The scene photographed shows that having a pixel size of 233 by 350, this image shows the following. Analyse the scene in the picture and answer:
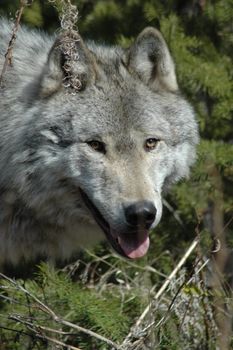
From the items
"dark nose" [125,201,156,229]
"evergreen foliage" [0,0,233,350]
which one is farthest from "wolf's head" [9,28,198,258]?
"evergreen foliage" [0,0,233,350]

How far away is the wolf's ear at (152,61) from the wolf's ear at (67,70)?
0.33m

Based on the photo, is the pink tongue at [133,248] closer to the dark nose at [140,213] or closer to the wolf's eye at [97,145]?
the dark nose at [140,213]

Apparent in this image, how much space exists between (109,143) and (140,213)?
0.56m

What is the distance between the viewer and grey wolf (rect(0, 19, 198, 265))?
4.51 metres

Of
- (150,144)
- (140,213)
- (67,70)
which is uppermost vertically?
(67,70)

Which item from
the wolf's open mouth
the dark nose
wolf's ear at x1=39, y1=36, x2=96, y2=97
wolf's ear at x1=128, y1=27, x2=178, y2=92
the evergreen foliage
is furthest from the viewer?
wolf's ear at x1=128, y1=27, x2=178, y2=92

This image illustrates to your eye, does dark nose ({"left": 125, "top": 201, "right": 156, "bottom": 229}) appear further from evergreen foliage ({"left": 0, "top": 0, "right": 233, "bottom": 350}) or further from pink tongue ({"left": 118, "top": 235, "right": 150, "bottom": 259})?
evergreen foliage ({"left": 0, "top": 0, "right": 233, "bottom": 350})

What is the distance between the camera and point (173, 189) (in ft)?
20.4

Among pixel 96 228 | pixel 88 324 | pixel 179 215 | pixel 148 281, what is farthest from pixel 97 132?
pixel 179 215

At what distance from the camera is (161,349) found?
4305 millimetres

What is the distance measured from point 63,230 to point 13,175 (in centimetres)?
62

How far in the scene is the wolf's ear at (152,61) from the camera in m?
4.92

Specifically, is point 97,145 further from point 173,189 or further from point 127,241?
point 173,189

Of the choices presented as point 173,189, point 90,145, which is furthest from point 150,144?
point 173,189
